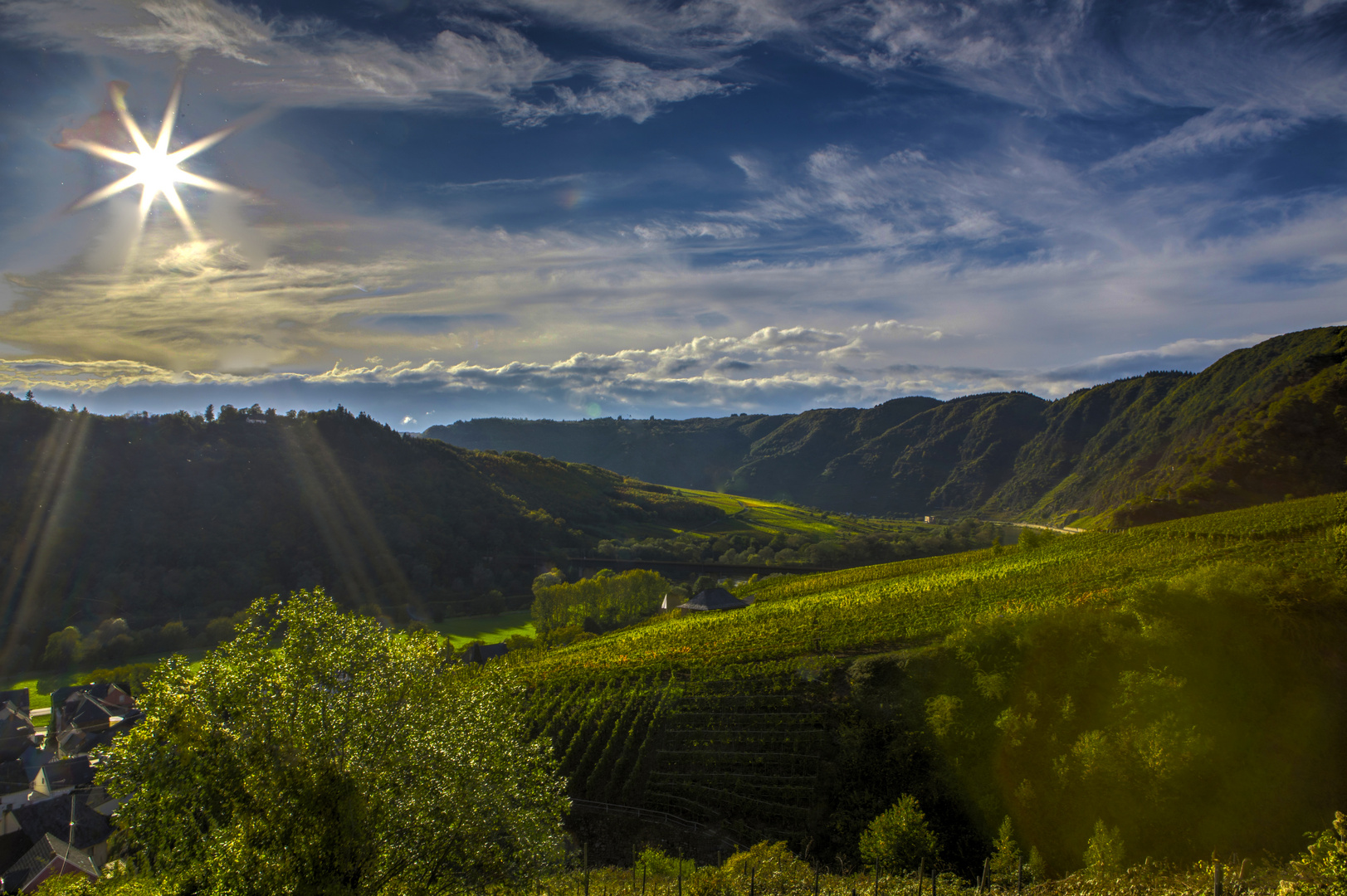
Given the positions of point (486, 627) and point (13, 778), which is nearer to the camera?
point (13, 778)

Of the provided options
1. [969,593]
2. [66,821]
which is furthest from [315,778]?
[969,593]

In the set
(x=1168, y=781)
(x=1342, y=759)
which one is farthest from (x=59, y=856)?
(x=1342, y=759)

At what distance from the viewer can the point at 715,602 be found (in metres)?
67.5

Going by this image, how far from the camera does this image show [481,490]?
15825 cm

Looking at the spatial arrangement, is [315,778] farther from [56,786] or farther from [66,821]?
[56,786]

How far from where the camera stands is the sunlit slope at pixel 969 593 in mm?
38031

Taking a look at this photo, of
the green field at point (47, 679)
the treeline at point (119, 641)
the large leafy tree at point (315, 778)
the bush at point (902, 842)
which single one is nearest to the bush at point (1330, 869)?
the bush at point (902, 842)

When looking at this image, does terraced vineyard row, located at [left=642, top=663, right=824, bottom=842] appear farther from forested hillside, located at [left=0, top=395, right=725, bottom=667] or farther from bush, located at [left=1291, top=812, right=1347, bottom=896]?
forested hillside, located at [left=0, top=395, right=725, bottom=667]

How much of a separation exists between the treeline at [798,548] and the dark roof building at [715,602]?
172ft

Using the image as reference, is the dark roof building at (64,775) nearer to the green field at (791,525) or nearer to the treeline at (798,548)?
the treeline at (798,548)

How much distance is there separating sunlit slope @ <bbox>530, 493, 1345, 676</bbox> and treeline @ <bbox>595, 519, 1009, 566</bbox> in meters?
64.5

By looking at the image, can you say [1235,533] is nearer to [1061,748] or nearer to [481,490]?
[1061,748]

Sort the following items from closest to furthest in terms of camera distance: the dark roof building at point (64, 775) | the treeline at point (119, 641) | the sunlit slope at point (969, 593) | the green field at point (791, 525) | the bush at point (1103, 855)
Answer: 1. the bush at point (1103, 855)
2. the sunlit slope at point (969, 593)
3. the dark roof building at point (64, 775)
4. the treeline at point (119, 641)
5. the green field at point (791, 525)

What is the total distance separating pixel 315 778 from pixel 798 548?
127m
